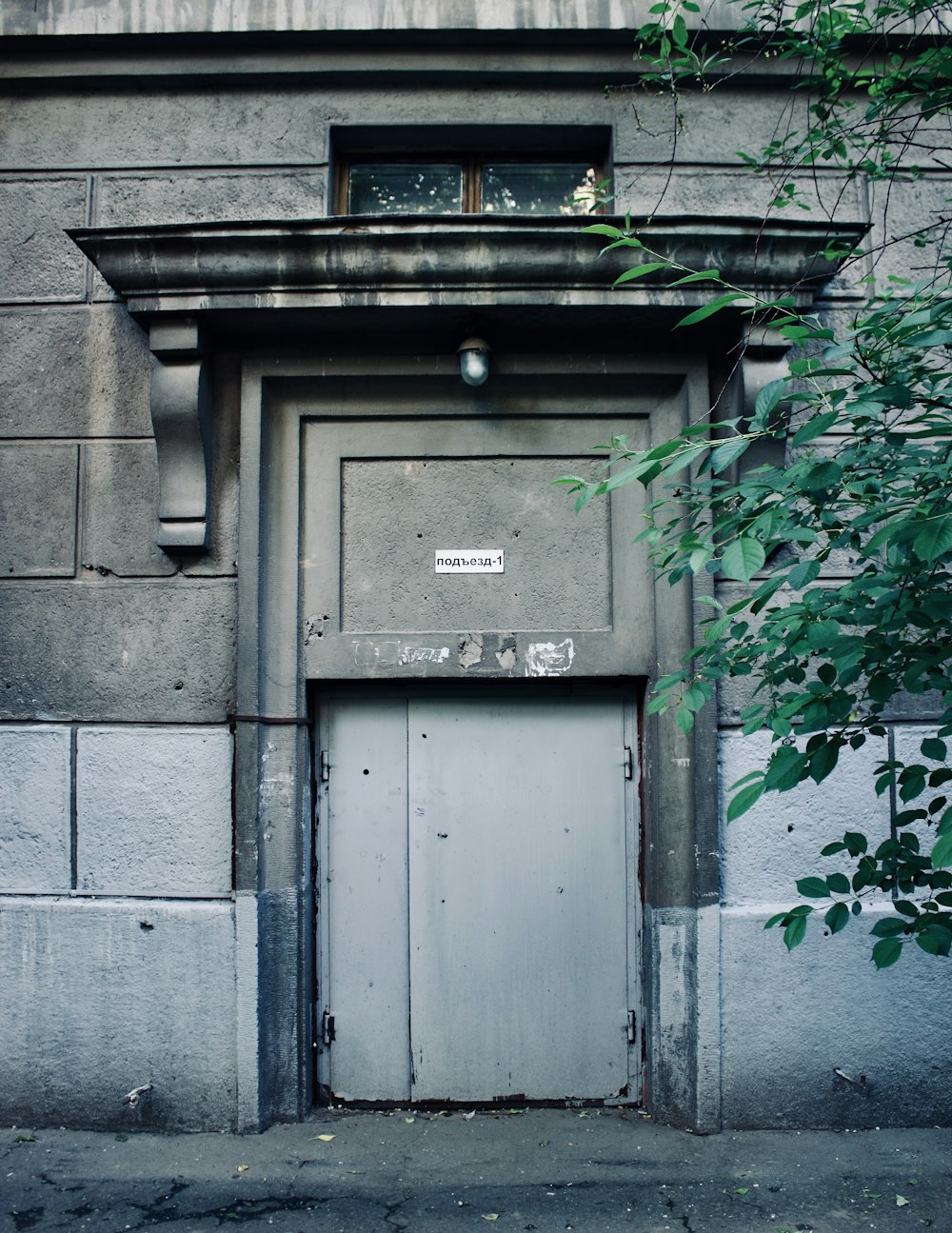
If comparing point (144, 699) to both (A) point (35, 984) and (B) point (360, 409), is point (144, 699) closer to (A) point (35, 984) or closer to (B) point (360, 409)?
(A) point (35, 984)

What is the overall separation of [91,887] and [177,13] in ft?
14.0

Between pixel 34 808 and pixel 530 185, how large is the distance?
4.02m

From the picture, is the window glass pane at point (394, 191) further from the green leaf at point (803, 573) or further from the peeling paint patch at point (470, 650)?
the green leaf at point (803, 573)

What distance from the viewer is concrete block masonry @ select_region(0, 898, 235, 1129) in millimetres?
4074

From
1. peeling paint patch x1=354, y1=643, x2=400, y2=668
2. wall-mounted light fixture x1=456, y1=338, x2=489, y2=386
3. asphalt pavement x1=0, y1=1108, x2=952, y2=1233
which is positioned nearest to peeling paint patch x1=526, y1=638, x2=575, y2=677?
peeling paint patch x1=354, y1=643, x2=400, y2=668

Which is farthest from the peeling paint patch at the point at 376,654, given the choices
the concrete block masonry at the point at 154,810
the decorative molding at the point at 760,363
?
the decorative molding at the point at 760,363

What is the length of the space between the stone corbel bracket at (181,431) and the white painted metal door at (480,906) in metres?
1.26

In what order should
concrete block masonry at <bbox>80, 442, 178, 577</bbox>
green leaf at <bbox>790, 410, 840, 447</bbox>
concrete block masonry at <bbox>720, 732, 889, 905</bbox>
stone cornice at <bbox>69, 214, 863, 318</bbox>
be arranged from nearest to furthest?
1. green leaf at <bbox>790, 410, 840, 447</bbox>
2. stone cornice at <bbox>69, 214, 863, 318</bbox>
3. concrete block masonry at <bbox>720, 732, 889, 905</bbox>
4. concrete block masonry at <bbox>80, 442, 178, 577</bbox>

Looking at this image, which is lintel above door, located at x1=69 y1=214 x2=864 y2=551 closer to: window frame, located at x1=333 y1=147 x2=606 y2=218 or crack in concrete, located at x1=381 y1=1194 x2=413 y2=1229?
window frame, located at x1=333 y1=147 x2=606 y2=218

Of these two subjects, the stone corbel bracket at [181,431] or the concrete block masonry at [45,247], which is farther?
the concrete block masonry at [45,247]

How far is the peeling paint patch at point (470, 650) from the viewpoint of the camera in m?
4.29

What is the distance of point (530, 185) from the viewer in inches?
184

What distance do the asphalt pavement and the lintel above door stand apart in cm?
331

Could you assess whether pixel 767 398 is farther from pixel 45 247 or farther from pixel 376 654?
pixel 45 247
